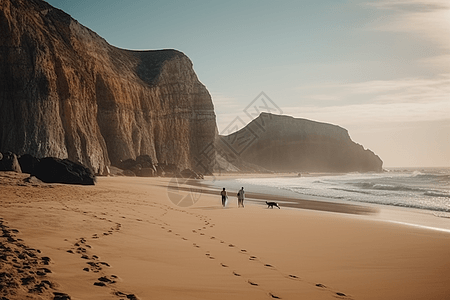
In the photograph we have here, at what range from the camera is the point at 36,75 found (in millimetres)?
39719

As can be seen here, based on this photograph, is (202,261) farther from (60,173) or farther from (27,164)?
(27,164)

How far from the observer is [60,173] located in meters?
21.7

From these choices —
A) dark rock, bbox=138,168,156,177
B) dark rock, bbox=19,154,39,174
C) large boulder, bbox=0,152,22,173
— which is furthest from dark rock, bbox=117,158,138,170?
large boulder, bbox=0,152,22,173

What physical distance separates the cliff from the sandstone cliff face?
93.5 meters

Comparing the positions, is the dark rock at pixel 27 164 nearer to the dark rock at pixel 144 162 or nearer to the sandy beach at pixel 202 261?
the sandy beach at pixel 202 261

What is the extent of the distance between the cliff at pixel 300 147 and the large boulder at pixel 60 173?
142947 mm

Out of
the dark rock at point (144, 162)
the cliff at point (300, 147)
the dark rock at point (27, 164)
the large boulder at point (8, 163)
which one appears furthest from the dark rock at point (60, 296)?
the cliff at point (300, 147)

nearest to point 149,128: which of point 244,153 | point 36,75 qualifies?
point 36,75

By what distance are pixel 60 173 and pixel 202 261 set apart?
1874 cm

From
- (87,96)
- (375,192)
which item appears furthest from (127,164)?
(375,192)

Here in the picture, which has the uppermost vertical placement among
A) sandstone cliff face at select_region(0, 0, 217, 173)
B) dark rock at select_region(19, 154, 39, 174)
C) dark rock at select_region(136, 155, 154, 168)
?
sandstone cliff face at select_region(0, 0, 217, 173)

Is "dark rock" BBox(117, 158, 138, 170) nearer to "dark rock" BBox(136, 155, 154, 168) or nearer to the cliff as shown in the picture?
"dark rock" BBox(136, 155, 154, 168)

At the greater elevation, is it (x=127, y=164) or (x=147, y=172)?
(x=127, y=164)

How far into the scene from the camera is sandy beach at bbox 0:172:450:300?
4152 millimetres
